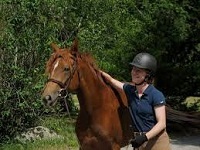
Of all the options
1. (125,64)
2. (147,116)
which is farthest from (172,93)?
(147,116)

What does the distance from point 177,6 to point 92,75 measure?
7208 mm

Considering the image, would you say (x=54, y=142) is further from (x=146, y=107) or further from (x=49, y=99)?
(x=146, y=107)

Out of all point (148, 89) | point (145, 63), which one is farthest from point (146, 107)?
point (145, 63)

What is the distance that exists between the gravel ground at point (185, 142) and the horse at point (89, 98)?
15.2 ft

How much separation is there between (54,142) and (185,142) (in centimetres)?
319

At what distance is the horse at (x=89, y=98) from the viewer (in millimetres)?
5496

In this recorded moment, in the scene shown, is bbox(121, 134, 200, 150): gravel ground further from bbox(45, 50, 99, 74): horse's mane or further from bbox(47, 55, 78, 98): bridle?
bbox(47, 55, 78, 98): bridle

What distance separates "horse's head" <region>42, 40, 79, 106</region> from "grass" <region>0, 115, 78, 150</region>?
4.13 metres

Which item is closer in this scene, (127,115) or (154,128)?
(154,128)

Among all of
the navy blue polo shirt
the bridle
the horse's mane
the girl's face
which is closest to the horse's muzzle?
the bridle

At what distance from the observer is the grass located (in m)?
9.52

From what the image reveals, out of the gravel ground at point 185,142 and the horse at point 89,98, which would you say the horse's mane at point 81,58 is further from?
the gravel ground at point 185,142

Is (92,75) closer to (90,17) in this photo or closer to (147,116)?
(147,116)

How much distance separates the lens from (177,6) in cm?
1266
